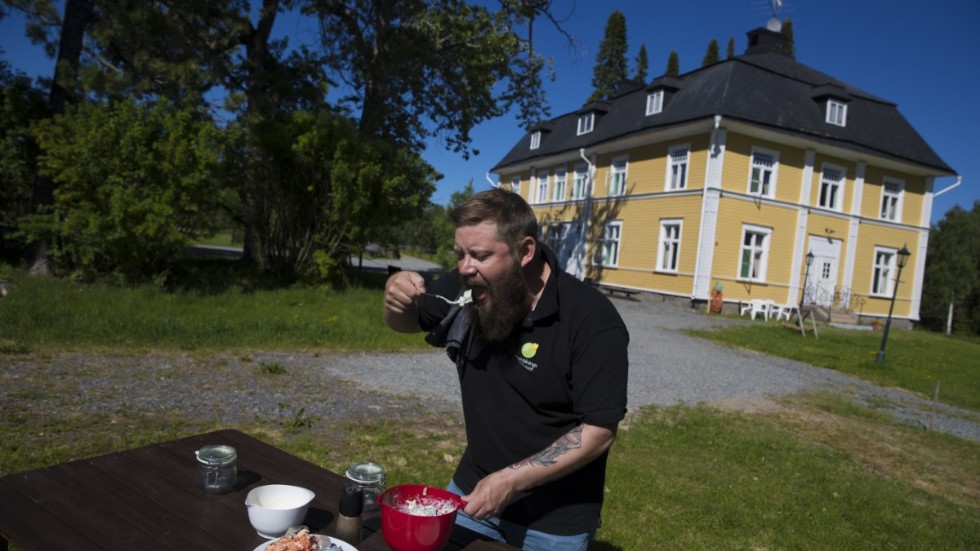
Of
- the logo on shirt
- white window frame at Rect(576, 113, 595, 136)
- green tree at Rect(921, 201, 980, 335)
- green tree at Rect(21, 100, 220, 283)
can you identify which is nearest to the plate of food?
the logo on shirt

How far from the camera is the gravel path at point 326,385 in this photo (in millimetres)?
5539

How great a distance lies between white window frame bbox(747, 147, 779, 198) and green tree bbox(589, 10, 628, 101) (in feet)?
92.8

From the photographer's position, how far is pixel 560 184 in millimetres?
31344

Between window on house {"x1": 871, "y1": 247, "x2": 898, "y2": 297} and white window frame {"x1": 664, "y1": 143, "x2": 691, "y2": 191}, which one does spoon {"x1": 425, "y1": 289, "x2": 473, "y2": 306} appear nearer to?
white window frame {"x1": 664, "y1": 143, "x2": 691, "y2": 191}

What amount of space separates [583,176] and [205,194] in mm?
20700

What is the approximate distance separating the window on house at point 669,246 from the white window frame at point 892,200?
31.9 feet

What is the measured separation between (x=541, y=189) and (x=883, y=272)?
1654 cm

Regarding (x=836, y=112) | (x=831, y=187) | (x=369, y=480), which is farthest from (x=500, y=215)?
(x=836, y=112)

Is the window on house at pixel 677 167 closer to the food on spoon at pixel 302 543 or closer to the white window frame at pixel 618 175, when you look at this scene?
the white window frame at pixel 618 175

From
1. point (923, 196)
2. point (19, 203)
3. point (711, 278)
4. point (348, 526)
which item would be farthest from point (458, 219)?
point (923, 196)

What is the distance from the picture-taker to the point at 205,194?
1098 cm

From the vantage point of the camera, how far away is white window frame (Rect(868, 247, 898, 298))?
25.5 m

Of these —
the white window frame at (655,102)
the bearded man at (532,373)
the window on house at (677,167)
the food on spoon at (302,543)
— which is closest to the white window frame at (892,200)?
the window on house at (677,167)

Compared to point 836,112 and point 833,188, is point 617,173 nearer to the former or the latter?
point 833,188
